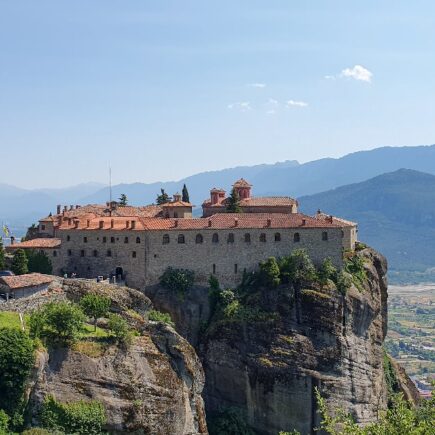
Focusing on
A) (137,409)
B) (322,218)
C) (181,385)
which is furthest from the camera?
(322,218)

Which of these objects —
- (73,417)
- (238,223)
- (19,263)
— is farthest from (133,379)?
(238,223)

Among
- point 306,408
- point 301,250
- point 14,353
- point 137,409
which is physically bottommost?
point 306,408

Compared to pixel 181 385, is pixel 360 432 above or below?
above

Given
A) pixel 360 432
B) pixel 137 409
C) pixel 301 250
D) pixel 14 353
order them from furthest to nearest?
pixel 301 250 < pixel 137 409 < pixel 14 353 < pixel 360 432

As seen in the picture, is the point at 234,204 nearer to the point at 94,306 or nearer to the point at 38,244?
the point at 38,244

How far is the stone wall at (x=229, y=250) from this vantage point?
68.9m

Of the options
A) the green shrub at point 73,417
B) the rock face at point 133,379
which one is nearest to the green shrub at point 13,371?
the rock face at point 133,379

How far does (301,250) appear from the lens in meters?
68.7

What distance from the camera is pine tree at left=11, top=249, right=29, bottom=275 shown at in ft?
208

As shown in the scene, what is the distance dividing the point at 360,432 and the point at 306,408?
38.2 m

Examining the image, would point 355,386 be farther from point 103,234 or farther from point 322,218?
point 103,234

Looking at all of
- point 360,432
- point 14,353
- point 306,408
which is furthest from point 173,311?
point 360,432

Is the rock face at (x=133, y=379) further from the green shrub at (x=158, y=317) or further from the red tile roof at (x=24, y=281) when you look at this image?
the green shrub at (x=158, y=317)

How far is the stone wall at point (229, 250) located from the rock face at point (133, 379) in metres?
11.4
